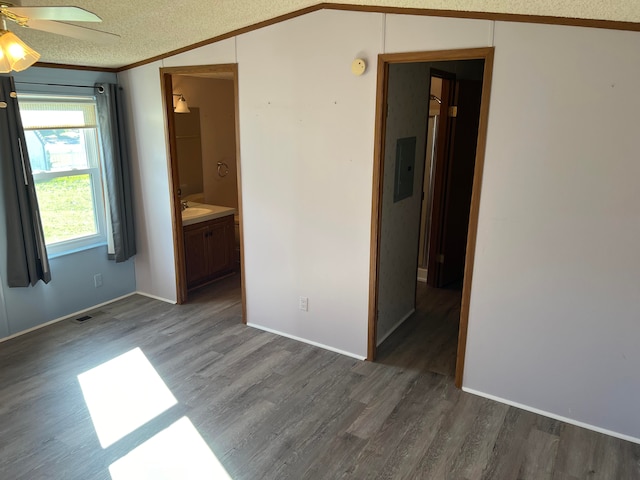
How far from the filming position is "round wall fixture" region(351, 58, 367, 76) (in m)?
2.99

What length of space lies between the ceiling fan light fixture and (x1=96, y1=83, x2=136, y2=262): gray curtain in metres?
2.32

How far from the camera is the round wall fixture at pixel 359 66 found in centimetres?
299

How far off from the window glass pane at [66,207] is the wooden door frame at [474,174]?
2.82 m

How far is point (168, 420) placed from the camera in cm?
279

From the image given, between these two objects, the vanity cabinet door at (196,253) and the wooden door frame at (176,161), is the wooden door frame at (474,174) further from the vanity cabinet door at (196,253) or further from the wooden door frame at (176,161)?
the vanity cabinet door at (196,253)

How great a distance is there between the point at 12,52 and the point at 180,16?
1340 millimetres

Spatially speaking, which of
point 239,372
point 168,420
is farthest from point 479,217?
point 168,420

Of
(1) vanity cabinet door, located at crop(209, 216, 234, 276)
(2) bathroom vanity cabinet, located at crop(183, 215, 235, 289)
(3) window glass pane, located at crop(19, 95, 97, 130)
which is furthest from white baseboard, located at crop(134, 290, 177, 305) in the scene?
(3) window glass pane, located at crop(19, 95, 97, 130)

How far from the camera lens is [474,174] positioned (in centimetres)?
270

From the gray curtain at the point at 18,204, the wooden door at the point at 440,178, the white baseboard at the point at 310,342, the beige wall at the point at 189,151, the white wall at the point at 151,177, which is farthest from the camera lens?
the beige wall at the point at 189,151

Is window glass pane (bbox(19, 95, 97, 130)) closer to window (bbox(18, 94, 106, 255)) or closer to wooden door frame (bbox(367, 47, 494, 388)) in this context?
window (bbox(18, 94, 106, 255))

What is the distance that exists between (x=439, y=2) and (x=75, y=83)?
3.16 metres

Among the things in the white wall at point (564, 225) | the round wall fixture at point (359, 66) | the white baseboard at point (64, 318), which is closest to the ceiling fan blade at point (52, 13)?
the round wall fixture at point (359, 66)

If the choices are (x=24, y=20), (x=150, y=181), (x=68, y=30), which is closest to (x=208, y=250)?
(x=150, y=181)
